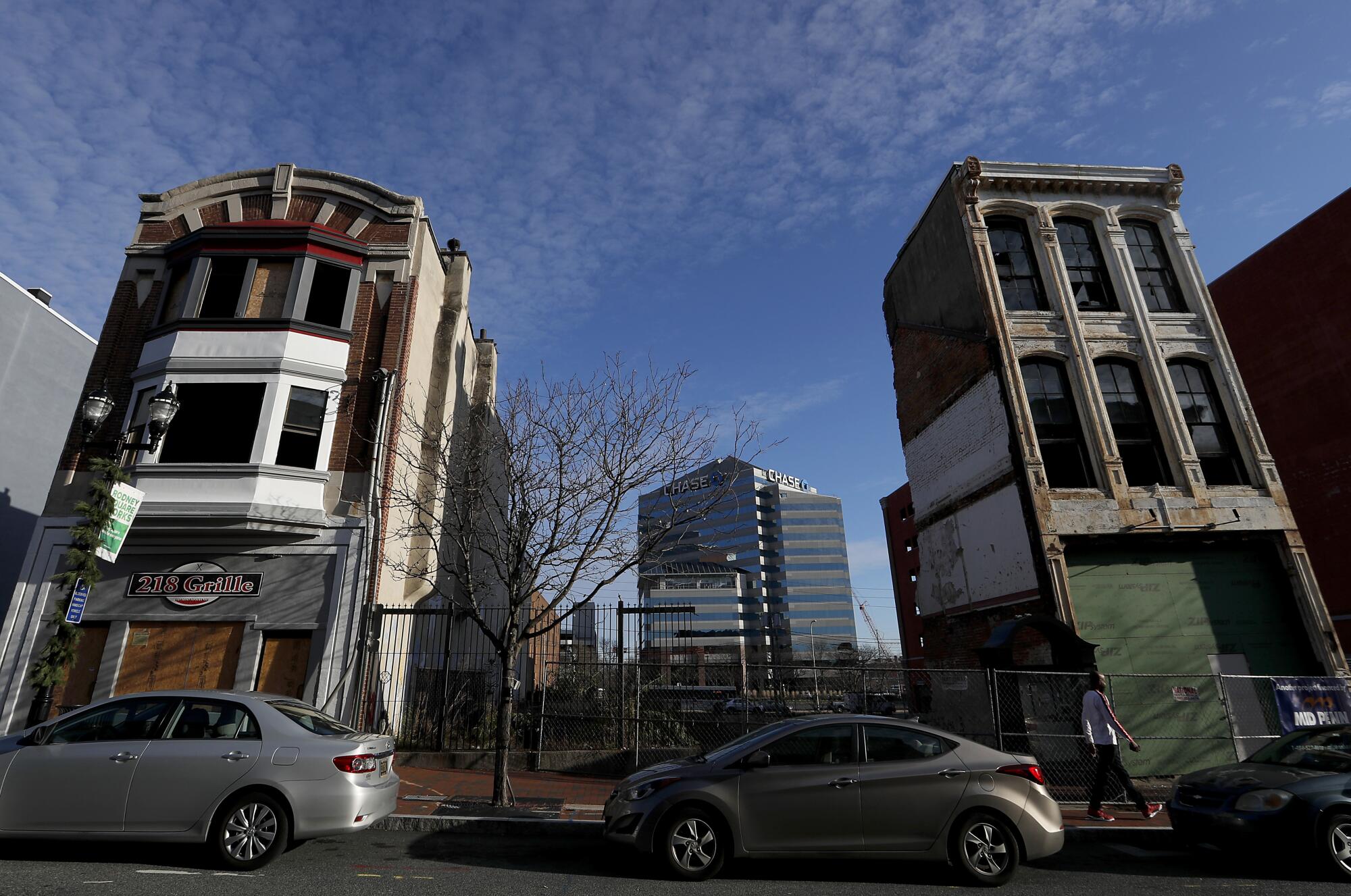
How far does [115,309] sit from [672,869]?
716 inches

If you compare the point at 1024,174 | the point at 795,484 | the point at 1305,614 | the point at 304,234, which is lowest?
the point at 1305,614

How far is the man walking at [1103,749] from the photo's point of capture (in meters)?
8.84

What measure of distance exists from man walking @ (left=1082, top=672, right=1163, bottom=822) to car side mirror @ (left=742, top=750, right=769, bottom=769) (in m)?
5.36

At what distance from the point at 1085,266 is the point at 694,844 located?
16754 millimetres

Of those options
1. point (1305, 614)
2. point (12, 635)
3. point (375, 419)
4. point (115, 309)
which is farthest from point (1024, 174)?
point (12, 635)

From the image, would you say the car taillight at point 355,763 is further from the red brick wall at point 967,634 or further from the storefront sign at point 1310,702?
the storefront sign at point 1310,702

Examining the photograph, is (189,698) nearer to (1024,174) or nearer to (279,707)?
(279,707)

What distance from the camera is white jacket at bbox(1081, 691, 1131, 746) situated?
9.08m

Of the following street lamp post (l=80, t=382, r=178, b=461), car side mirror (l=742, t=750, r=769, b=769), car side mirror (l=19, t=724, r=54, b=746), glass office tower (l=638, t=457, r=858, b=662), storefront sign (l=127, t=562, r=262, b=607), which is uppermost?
glass office tower (l=638, t=457, r=858, b=662)

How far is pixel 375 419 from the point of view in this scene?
15.0m

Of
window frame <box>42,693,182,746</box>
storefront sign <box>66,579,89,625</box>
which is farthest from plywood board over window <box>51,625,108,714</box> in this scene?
window frame <box>42,693,182,746</box>

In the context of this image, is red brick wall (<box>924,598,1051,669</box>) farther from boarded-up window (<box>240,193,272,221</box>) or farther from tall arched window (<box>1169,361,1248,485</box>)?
boarded-up window (<box>240,193,272,221</box>)

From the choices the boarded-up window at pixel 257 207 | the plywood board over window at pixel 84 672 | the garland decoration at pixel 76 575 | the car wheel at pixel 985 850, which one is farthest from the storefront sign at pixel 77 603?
the car wheel at pixel 985 850

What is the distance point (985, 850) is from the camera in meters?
6.27
